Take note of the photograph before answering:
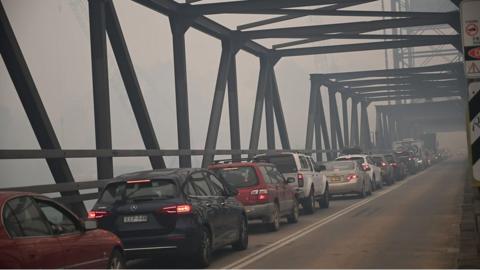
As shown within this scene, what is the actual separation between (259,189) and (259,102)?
58.7 feet

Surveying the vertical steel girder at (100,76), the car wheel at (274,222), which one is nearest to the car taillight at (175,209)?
the car wheel at (274,222)

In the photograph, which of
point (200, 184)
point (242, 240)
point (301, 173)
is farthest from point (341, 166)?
point (200, 184)

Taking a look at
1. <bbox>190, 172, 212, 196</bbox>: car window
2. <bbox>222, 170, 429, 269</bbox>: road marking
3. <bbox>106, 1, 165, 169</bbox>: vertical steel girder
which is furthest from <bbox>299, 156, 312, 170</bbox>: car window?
<bbox>190, 172, 212, 196</bbox>: car window

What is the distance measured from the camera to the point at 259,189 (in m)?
15.8

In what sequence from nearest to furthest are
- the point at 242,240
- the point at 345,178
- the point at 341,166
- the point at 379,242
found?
the point at 242,240, the point at 379,242, the point at 345,178, the point at 341,166

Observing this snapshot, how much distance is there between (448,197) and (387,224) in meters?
9.89

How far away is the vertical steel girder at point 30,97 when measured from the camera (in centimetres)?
1398

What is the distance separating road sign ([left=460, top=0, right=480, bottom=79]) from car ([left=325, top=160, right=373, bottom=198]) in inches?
771

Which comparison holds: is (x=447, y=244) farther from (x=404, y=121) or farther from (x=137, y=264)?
(x=404, y=121)

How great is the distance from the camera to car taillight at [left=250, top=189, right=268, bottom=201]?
15.7 m

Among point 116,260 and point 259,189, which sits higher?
point 259,189

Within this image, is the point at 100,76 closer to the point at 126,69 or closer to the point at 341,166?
the point at 126,69

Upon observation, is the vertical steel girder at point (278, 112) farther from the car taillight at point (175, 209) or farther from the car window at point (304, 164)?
the car taillight at point (175, 209)

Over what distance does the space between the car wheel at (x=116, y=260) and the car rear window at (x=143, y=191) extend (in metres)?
1.93
